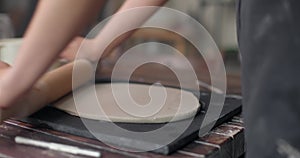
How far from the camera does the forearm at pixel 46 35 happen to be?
503 millimetres

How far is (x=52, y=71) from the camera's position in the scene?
0.74 m

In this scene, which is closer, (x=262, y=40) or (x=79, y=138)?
(x=262, y=40)

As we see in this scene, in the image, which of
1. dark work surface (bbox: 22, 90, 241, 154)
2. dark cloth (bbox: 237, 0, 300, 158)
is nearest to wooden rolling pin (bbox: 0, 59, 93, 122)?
dark work surface (bbox: 22, 90, 241, 154)

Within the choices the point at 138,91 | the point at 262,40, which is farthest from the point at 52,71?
the point at 262,40

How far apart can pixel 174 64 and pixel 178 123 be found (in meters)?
0.47

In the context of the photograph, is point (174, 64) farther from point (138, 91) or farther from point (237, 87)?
point (138, 91)

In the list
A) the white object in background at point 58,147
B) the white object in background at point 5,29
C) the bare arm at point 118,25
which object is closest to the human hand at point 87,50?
the bare arm at point 118,25

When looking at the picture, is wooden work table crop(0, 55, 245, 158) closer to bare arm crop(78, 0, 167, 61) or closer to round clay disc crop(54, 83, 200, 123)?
round clay disc crop(54, 83, 200, 123)

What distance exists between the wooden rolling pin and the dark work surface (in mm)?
18

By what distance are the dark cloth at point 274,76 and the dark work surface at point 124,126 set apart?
11 cm

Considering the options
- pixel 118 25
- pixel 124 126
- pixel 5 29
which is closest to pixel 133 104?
A: pixel 124 126

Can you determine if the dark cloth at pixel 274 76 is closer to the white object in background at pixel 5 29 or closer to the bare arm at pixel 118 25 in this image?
the bare arm at pixel 118 25

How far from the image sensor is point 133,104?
0.70m

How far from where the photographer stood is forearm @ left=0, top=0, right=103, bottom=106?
1.65 ft
